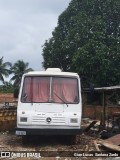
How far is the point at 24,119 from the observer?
1365cm

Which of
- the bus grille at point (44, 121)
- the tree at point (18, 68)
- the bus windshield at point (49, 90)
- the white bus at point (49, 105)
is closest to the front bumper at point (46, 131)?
the white bus at point (49, 105)

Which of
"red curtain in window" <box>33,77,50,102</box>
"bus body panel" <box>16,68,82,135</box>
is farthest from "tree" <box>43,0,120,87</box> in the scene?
"bus body panel" <box>16,68,82,135</box>

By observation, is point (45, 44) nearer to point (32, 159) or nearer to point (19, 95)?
point (19, 95)

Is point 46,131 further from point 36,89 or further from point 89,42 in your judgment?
point 89,42

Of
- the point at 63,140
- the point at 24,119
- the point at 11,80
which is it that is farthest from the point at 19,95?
the point at 11,80

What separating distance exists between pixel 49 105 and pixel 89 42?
61.5ft

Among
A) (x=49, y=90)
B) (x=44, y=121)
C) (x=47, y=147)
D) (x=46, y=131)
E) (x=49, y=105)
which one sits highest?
(x=49, y=90)

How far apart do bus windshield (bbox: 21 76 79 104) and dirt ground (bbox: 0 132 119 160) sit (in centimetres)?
152

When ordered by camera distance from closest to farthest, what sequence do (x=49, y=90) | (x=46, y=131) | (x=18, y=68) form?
1. (x=46, y=131)
2. (x=49, y=90)
3. (x=18, y=68)

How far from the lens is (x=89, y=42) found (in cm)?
3209

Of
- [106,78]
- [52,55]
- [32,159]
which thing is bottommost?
[32,159]

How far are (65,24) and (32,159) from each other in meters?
26.2

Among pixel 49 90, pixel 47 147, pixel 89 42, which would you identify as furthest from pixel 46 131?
pixel 89 42

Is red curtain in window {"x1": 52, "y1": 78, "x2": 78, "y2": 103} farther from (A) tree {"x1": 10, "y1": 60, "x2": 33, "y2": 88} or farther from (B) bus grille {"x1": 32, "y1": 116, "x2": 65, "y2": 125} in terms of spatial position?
(A) tree {"x1": 10, "y1": 60, "x2": 33, "y2": 88}
